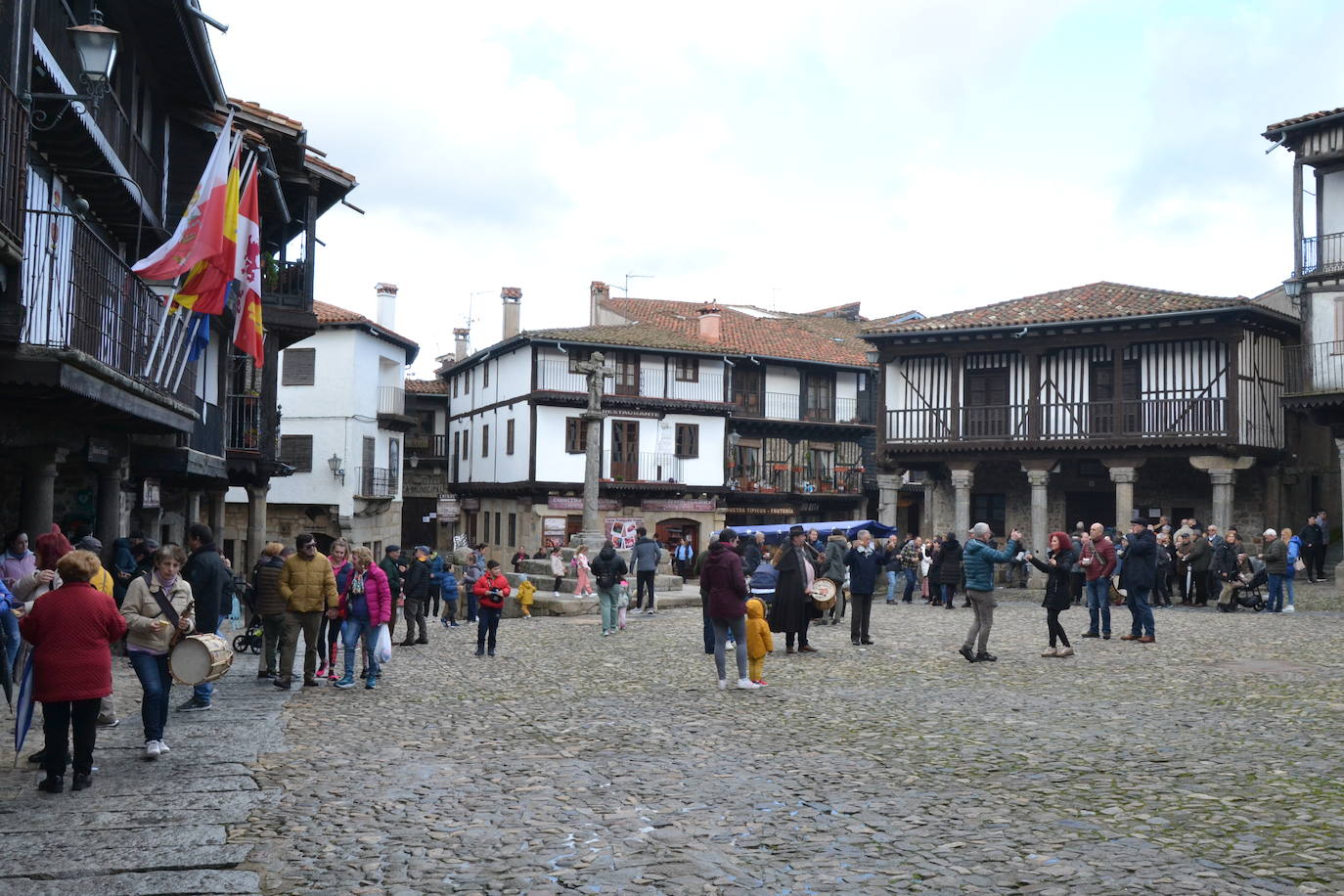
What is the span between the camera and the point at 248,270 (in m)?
17.1

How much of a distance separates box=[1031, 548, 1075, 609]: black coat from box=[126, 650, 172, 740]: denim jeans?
10.3 m

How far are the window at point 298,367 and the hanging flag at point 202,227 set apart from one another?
29.5 meters

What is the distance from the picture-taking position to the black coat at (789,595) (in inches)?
607

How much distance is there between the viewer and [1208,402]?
101 feet

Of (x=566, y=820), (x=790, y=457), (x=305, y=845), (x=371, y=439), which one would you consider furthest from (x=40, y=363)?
(x=790, y=457)

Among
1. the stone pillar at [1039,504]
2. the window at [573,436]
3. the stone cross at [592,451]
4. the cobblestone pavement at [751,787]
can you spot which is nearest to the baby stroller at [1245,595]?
the stone pillar at [1039,504]

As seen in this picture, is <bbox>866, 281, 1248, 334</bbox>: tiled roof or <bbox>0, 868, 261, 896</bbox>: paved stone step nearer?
<bbox>0, 868, 261, 896</bbox>: paved stone step

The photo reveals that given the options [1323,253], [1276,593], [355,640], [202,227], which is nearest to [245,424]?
[202,227]

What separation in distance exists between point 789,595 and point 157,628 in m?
8.46

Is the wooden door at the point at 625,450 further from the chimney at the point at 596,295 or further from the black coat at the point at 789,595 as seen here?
the black coat at the point at 789,595

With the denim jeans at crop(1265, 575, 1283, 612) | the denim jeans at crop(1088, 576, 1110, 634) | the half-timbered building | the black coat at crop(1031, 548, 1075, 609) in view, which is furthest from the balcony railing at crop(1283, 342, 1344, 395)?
the black coat at crop(1031, 548, 1075, 609)

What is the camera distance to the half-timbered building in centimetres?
3070

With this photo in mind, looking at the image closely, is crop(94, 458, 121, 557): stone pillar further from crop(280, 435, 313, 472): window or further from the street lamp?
crop(280, 435, 313, 472): window

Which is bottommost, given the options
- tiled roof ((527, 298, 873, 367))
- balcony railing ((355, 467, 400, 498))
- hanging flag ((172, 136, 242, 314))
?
balcony railing ((355, 467, 400, 498))
